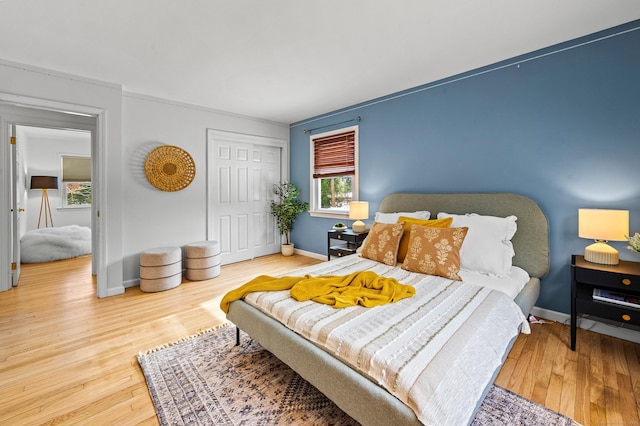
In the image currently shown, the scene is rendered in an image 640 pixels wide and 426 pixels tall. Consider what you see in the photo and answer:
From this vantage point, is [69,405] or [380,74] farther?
[380,74]

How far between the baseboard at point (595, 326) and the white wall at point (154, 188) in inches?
177

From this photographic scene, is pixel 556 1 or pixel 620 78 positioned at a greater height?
pixel 556 1

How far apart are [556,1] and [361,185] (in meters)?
2.79

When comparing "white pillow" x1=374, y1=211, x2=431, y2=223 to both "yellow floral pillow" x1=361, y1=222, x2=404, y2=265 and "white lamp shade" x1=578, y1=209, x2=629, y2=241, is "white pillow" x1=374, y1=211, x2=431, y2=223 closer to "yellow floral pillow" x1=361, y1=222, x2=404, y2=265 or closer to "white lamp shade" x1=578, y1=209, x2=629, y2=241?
"yellow floral pillow" x1=361, y1=222, x2=404, y2=265

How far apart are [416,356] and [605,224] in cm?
199

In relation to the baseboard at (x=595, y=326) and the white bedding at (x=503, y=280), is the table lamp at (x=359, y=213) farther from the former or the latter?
the baseboard at (x=595, y=326)

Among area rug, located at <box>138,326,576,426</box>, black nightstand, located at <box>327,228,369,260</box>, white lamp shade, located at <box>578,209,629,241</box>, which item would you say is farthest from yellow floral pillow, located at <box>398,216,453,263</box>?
area rug, located at <box>138,326,576,426</box>

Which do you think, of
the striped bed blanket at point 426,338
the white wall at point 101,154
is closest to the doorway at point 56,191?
the white wall at point 101,154

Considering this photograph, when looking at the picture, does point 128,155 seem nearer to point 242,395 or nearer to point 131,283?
point 131,283

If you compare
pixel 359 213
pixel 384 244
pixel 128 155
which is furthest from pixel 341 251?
pixel 128 155

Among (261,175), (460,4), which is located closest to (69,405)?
(460,4)

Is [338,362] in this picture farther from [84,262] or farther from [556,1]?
[84,262]

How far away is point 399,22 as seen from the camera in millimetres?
2246

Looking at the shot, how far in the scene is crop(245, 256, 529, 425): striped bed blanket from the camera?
118 cm
